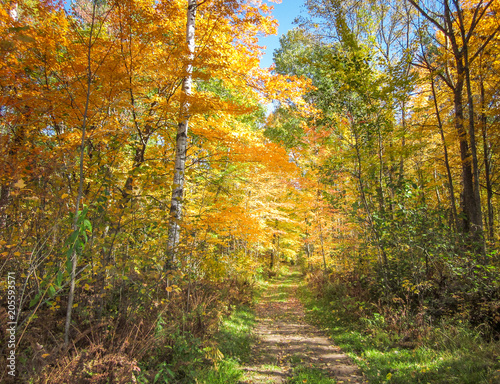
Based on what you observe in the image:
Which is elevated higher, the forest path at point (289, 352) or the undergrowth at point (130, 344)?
the undergrowth at point (130, 344)

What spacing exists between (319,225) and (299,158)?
11.4 ft

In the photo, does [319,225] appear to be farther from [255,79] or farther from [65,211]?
[65,211]

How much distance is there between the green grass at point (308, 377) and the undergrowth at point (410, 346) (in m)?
0.68

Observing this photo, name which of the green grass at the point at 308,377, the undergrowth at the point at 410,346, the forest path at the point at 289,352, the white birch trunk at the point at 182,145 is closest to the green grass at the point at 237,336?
the forest path at the point at 289,352

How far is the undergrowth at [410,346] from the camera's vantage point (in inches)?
129

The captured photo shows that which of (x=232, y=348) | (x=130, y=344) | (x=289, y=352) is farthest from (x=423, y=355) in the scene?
(x=130, y=344)

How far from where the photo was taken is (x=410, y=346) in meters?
4.50

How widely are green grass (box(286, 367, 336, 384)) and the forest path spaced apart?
0.36 feet

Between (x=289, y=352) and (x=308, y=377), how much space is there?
1.27 metres

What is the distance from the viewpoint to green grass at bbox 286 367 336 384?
12.3ft

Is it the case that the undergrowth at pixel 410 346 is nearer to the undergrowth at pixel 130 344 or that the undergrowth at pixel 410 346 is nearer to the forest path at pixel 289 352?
the forest path at pixel 289 352

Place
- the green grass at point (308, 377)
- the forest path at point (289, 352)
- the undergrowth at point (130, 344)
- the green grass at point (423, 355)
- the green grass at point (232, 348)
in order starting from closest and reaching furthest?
the undergrowth at point (130, 344), the green grass at point (423, 355), the green grass at point (232, 348), the green grass at point (308, 377), the forest path at point (289, 352)

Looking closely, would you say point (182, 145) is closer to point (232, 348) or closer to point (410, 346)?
point (232, 348)

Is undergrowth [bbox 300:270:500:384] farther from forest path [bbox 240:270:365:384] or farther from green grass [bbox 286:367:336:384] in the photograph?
green grass [bbox 286:367:336:384]
